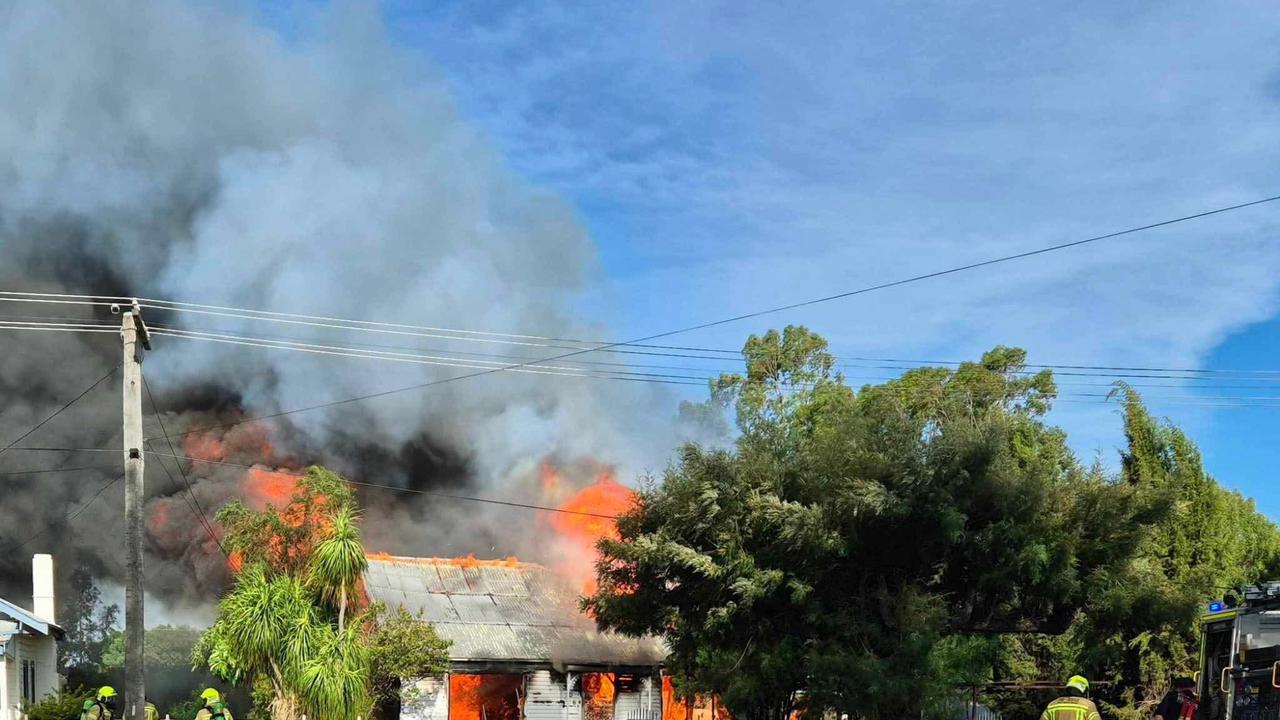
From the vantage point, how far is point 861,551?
25.5 m

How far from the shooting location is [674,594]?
1105 inches

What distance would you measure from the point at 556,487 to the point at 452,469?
8.33 m

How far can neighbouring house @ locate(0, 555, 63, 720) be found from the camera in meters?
28.6

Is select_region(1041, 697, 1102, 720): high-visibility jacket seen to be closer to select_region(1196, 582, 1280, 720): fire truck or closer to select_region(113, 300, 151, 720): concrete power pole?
select_region(1196, 582, 1280, 720): fire truck

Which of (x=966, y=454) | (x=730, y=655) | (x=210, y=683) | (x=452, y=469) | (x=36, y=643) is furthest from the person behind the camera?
(x=452, y=469)

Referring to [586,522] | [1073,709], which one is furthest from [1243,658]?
[586,522]

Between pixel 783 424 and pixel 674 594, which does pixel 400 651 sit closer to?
pixel 674 594

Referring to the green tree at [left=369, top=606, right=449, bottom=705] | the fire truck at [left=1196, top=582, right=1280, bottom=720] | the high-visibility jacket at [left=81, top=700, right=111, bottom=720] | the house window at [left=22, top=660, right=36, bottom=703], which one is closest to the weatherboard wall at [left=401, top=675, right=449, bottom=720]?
the green tree at [left=369, top=606, right=449, bottom=705]

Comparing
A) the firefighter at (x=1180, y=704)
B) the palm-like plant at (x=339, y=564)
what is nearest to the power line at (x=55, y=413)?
the palm-like plant at (x=339, y=564)

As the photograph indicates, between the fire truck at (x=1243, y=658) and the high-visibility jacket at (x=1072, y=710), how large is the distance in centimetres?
209

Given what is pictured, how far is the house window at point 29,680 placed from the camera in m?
31.3

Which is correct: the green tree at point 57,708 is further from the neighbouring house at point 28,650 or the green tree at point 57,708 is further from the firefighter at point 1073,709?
the firefighter at point 1073,709

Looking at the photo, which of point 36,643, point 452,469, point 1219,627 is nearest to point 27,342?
point 452,469

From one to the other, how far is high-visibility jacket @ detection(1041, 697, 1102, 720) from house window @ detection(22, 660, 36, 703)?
2706 cm
